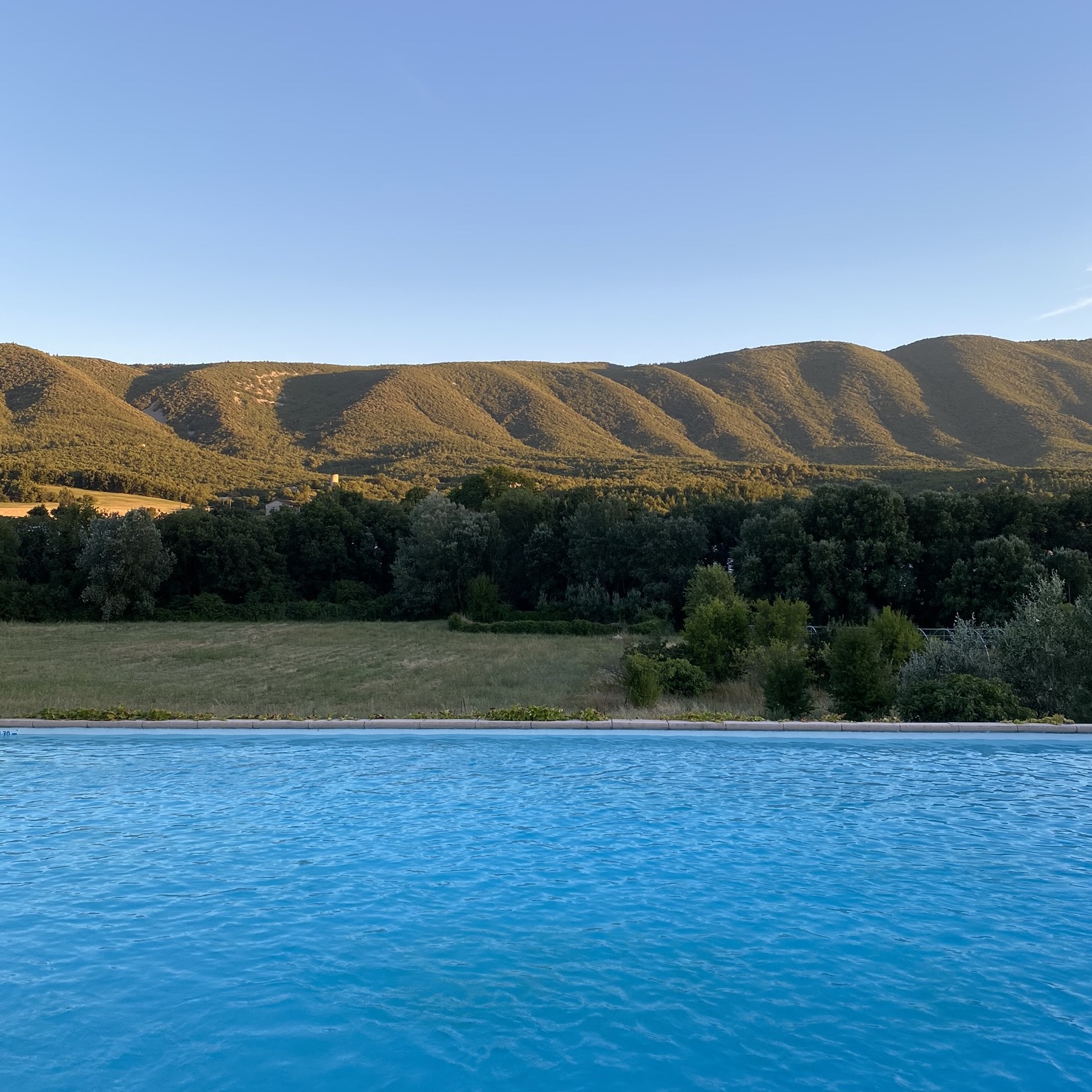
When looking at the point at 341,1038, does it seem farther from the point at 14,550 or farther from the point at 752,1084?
the point at 14,550

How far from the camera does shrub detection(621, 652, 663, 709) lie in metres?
16.8

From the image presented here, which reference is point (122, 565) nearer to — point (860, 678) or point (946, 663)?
point (860, 678)

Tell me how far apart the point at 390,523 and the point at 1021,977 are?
44933 mm

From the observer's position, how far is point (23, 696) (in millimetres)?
17766

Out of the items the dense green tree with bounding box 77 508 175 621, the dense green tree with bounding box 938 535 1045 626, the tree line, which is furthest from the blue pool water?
the dense green tree with bounding box 77 508 175 621

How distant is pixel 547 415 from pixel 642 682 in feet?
246

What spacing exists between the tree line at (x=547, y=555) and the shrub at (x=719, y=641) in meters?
13.4

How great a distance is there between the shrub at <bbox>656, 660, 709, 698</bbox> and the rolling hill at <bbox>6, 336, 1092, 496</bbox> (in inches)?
2022

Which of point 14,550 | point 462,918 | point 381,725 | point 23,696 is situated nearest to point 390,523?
point 14,550

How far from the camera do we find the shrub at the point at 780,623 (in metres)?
20.3

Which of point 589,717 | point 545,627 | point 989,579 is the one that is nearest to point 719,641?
point 589,717

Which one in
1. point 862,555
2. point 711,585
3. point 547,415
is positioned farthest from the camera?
point 547,415

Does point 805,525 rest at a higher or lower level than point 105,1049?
higher

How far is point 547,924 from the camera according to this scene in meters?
6.29
